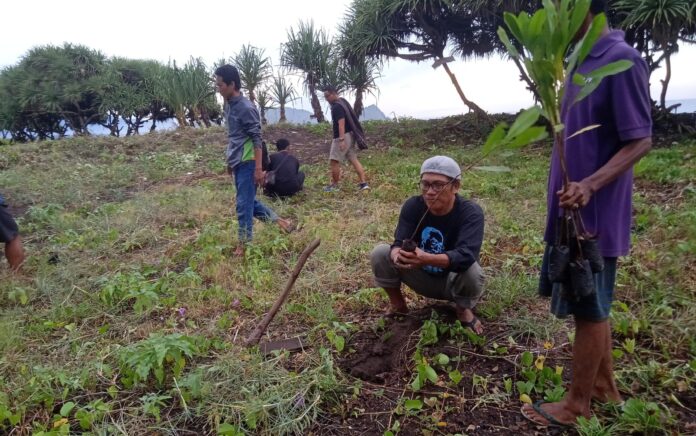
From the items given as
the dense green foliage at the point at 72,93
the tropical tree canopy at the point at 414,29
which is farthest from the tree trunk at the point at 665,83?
the dense green foliage at the point at 72,93

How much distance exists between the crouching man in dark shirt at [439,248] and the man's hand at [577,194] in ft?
2.45

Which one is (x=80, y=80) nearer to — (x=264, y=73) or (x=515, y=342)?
(x=264, y=73)

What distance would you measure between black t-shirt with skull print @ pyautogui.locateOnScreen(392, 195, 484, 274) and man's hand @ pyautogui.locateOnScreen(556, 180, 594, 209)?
2.84 ft

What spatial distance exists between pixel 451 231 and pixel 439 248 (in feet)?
0.37

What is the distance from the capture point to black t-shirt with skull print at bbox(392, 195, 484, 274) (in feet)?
7.73

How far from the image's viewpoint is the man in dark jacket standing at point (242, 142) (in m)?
3.96

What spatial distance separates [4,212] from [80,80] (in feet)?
58.4

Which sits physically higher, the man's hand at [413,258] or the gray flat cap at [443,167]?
the gray flat cap at [443,167]

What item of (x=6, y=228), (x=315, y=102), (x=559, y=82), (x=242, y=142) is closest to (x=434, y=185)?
(x=559, y=82)

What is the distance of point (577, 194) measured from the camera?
150cm

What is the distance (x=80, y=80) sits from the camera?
1888 centimetres

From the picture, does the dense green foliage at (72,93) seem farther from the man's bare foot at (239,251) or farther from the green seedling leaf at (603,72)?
the green seedling leaf at (603,72)

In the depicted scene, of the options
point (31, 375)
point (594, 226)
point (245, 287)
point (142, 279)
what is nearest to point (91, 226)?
point (142, 279)

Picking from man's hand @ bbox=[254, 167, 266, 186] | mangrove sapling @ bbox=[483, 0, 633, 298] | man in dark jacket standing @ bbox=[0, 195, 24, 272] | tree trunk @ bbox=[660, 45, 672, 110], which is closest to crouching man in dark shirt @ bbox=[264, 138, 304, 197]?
man's hand @ bbox=[254, 167, 266, 186]
